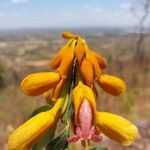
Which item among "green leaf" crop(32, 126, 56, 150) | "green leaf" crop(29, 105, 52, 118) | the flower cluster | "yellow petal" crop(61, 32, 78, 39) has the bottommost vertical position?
"green leaf" crop(32, 126, 56, 150)

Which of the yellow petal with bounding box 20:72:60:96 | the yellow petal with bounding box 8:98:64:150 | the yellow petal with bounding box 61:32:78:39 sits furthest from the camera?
the yellow petal with bounding box 61:32:78:39

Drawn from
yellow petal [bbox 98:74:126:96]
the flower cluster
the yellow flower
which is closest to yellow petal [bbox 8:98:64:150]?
the flower cluster

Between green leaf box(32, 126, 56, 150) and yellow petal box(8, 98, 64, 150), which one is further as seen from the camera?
green leaf box(32, 126, 56, 150)

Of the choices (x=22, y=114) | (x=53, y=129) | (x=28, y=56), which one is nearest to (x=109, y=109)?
(x=22, y=114)

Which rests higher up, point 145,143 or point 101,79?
point 101,79

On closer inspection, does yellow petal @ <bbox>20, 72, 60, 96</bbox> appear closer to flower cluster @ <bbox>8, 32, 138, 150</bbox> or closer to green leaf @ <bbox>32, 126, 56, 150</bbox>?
flower cluster @ <bbox>8, 32, 138, 150</bbox>

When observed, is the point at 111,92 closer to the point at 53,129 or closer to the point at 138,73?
the point at 53,129

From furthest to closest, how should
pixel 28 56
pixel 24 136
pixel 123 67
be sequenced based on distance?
pixel 28 56
pixel 123 67
pixel 24 136

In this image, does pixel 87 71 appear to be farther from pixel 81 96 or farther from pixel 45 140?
pixel 45 140
